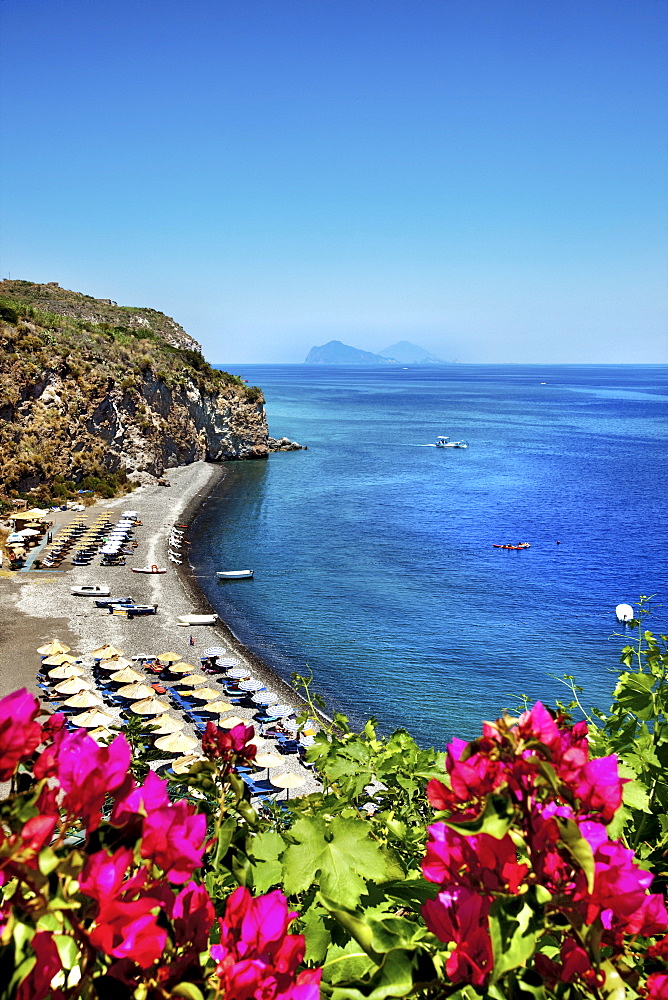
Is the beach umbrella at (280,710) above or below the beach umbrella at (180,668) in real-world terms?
below

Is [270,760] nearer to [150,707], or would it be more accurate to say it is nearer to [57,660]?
[150,707]

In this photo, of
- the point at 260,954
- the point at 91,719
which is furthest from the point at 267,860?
the point at 91,719

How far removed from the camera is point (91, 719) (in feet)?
66.7

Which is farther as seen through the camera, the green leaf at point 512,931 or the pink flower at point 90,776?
the pink flower at point 90,776

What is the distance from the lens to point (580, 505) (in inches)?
2579

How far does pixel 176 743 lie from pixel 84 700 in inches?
173

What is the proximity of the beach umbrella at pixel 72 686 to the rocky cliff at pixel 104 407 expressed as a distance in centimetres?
3268

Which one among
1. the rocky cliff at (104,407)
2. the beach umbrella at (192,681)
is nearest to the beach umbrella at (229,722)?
the beach umbrella at (192,681)

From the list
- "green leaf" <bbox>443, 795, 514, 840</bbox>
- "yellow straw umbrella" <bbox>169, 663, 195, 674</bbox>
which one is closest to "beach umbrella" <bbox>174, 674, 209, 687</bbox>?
"yellow straw umbrella" <bbox>169, 663, 195, 674</bbox>

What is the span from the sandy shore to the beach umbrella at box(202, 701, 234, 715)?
809 mm

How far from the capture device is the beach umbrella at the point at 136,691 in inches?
914

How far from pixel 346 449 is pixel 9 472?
52242 millimetres

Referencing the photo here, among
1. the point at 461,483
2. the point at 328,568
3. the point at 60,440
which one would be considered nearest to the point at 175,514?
the point at 60,440

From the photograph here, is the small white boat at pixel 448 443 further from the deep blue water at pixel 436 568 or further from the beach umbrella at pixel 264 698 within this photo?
the beach umbrella at pixel 264 698
